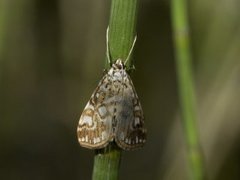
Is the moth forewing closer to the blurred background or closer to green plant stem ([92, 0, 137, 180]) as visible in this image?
green plant stem ([92, 0, 137, 180])

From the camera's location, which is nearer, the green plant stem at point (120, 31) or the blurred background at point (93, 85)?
the green plant stem at point (120, 31)

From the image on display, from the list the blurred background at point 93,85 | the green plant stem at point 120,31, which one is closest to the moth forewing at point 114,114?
the green plant stem at point 120,31

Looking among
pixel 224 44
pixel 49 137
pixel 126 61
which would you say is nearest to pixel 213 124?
pixel 224 44

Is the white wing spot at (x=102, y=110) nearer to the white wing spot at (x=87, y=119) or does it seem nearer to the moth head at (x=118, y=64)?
the white wing spot at (x=87, y=119)

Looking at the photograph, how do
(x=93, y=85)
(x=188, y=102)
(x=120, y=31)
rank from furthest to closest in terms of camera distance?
(x=93, y=85), (x=188, y=102), (x=120, y=31)

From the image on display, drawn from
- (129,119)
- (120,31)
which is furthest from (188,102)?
(120,31)

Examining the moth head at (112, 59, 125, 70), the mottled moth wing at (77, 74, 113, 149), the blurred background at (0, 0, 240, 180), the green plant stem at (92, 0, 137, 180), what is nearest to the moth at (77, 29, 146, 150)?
the mottled moth wing at (77, 74, 113, 149)

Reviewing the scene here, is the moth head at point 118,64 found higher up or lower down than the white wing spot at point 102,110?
higher up

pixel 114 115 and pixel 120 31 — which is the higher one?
pixel 120 31

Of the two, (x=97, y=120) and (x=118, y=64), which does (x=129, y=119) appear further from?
(x=118, y=64)
